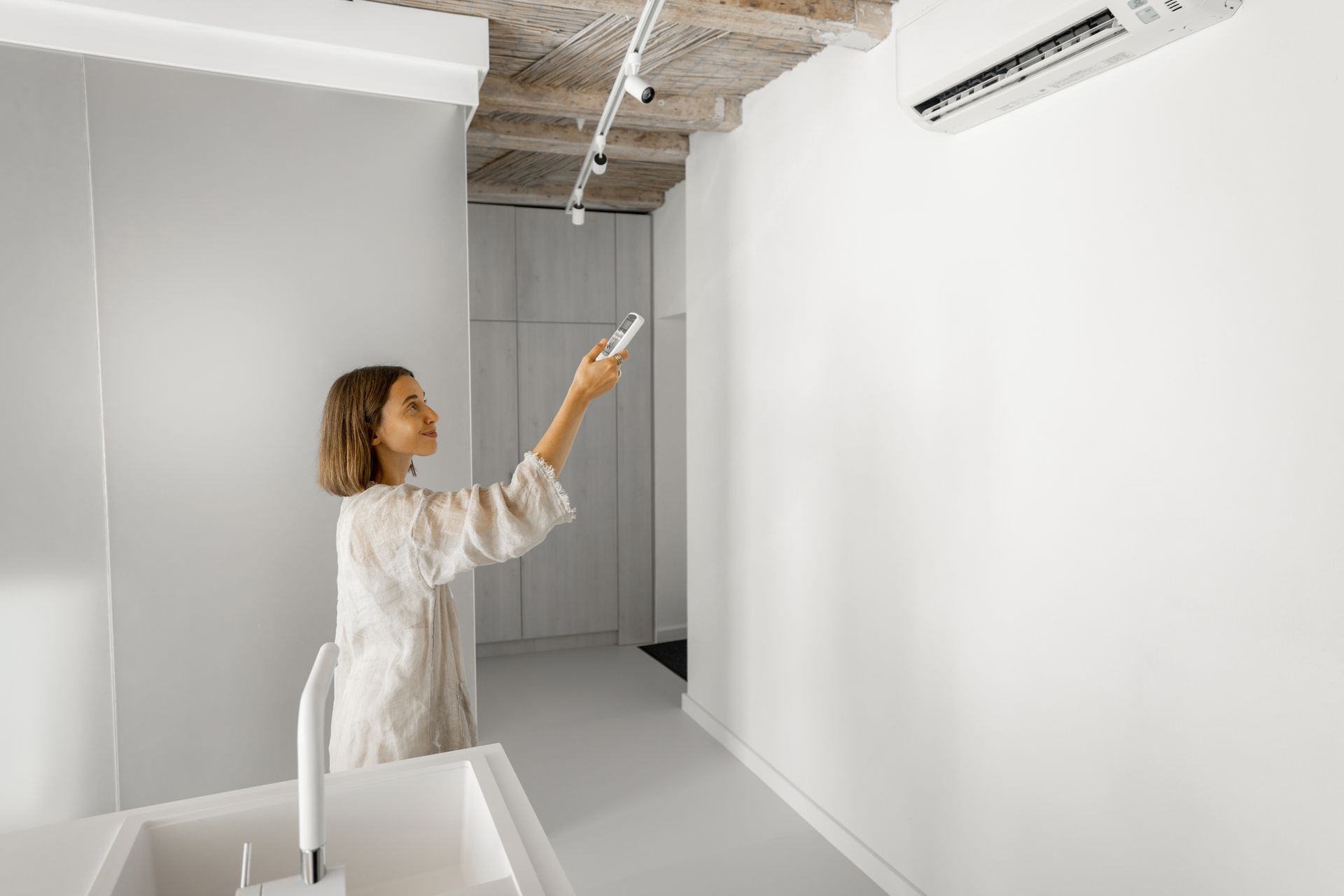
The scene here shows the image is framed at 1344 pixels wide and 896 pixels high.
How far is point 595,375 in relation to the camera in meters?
1.65

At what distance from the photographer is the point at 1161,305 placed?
1611mm

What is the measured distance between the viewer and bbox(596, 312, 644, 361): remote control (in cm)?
160

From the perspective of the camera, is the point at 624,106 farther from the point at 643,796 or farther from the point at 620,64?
the point at 643,796

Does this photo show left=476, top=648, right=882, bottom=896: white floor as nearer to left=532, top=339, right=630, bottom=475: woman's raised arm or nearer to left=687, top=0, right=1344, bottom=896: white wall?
left=687, top=0, right=1344, bottom=896: white wall

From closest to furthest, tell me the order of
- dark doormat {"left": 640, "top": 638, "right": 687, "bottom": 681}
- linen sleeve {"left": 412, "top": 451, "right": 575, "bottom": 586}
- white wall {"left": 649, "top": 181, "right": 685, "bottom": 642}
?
linen sleeve {"left": 412, "top": 451, "right": 575, "bottom": 586} < dark doormat {"left": 640, "top": 638, "right": 687, "bottom": 681} < white wall {"left": 649, "top": 181, "right": 685, "bottom": 642}

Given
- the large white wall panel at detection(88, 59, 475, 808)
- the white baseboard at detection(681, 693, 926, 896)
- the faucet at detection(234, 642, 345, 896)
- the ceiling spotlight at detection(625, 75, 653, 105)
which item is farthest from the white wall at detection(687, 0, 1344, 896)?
the faucet at detection(234, 642, 345, 896)

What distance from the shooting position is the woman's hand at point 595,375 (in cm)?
164

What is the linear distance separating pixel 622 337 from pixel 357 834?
1.00m

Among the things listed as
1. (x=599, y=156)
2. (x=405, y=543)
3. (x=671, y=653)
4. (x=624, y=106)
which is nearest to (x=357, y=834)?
(x=405, y=543)

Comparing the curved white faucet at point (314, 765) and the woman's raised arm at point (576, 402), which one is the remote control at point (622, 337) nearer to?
the woman's raised arm at point (576, 402)

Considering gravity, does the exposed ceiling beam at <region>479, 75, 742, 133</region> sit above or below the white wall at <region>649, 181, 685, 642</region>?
above

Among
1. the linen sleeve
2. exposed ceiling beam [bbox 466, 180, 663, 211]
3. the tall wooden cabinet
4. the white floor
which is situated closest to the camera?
the linen sleeve

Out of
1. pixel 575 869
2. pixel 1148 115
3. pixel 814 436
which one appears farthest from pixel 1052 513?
pixel 575 869

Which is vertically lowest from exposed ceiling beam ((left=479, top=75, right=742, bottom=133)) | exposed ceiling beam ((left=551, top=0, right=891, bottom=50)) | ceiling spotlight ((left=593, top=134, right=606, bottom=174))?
ceiling spotlight ((left=593, top=134, right=606, bottom=174))
